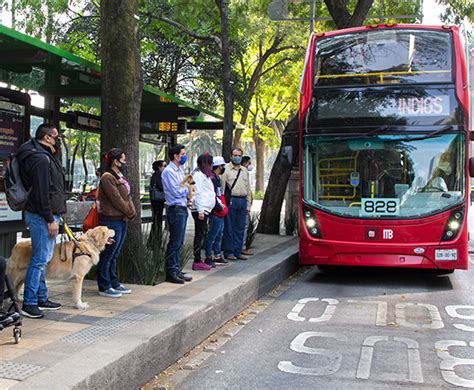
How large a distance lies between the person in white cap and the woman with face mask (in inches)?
95.3

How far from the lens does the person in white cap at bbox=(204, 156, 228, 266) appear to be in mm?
9109

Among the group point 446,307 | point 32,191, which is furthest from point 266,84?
point 32,191

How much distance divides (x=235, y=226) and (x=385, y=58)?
12.2 feet

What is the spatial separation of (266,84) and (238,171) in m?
20.5

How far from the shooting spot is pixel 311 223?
31.6ft

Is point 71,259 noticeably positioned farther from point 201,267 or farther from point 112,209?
point 201,267

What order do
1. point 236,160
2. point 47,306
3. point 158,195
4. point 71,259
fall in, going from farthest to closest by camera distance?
1. point 158,195
2. point 236,160
3. point 71,259
4. point 47,306

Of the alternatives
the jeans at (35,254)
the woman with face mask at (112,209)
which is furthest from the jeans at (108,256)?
the jeans at (35,254)

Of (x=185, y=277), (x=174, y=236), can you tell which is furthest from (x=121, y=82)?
(x=185, y=277)

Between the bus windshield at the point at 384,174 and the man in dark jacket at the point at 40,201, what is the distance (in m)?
4.97

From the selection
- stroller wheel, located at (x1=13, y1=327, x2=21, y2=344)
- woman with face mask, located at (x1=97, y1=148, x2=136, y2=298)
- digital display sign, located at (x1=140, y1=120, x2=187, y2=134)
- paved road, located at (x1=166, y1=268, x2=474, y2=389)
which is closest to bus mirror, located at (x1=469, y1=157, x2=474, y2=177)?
paved road, located at (x1=166, y1=268, x2=474, y2=389)

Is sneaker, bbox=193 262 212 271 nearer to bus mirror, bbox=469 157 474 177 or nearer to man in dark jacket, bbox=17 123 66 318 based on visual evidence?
man in dark jacket, bbox=17 123 66 318

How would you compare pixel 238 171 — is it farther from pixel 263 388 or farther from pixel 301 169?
pixel 263 388

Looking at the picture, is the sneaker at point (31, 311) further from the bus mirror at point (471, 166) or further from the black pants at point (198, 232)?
the bus mirror at point (471, 166)
